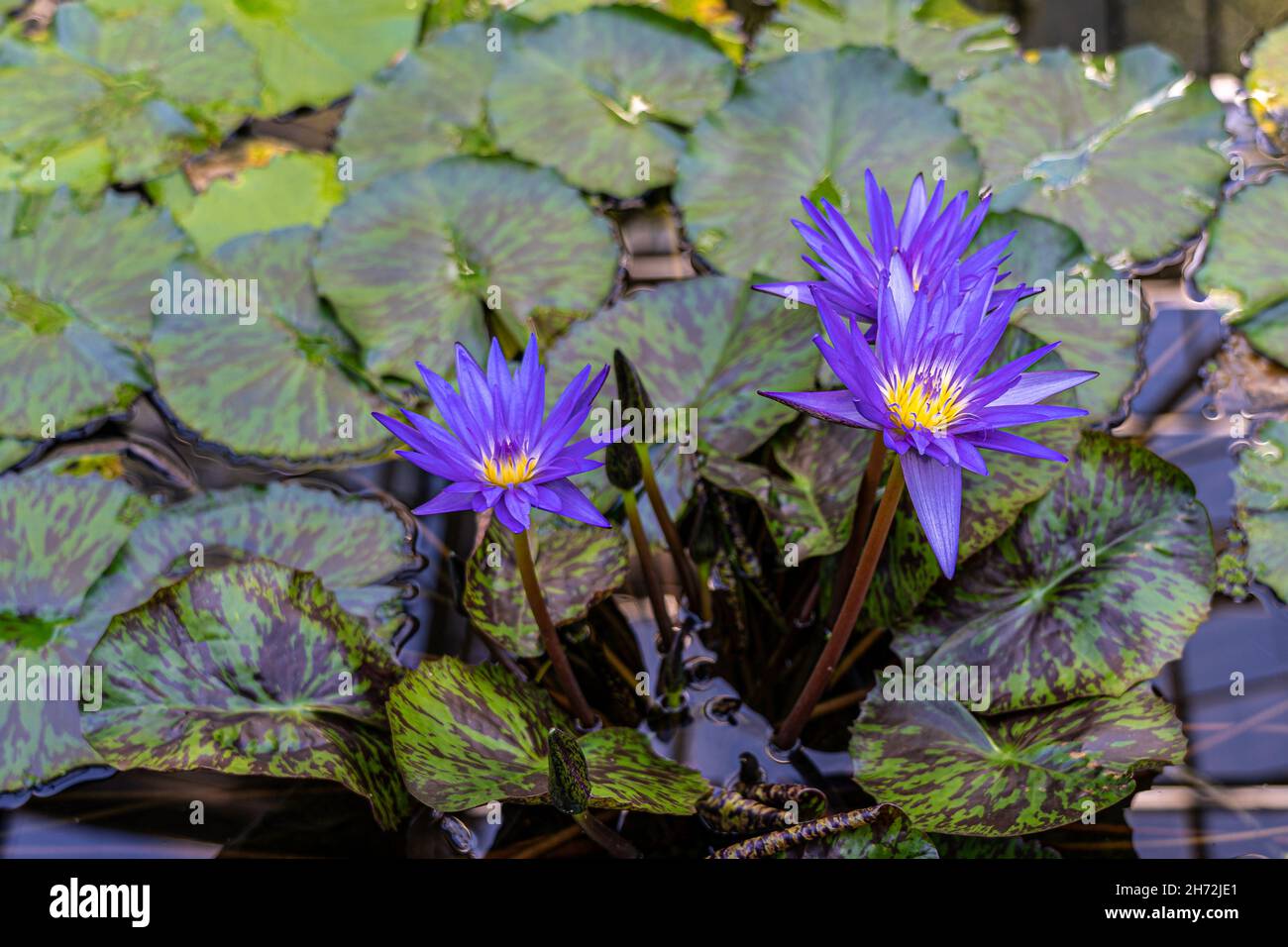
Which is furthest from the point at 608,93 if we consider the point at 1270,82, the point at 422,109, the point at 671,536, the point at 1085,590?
the point at 1270,82

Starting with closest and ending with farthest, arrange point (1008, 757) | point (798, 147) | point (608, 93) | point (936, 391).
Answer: point (936, 391) < point (1008, 757) < point (798, 147) < point (608, 93)

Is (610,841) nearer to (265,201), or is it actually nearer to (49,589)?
(49,589)

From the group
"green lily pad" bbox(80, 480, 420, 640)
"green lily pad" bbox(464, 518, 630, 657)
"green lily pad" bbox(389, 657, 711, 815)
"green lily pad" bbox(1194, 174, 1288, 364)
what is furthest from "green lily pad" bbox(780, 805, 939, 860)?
"green lily pad" bbox(1194, 174, 1288, 364)

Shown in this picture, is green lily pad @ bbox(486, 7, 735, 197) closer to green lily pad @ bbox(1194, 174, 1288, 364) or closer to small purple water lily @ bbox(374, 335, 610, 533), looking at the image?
green lily pad @ bbox(1194, 174, 1288, 364)

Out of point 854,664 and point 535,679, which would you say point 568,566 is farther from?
point 854,664
